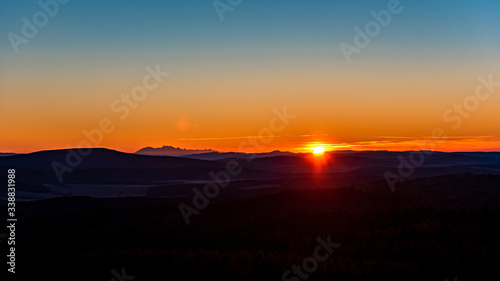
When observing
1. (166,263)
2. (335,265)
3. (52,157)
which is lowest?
(335,265)

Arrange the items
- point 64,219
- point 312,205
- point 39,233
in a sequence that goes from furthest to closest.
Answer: point 64,219 < point 39,233 < point 312,205

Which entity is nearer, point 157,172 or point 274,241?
point 274,241

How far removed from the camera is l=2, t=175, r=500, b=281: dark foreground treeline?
1184 centimetres

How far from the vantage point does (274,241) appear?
671 inches

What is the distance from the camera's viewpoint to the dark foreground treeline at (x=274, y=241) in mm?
11836

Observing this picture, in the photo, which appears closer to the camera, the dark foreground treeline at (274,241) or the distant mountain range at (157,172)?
the dark foreground treeline at (274,241)

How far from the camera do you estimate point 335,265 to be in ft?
38.8

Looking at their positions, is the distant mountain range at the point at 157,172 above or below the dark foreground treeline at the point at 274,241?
above

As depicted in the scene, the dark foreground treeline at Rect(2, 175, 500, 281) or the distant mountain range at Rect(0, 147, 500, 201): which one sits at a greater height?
the distant mountain range at Rect(0, 147, 500, 201)

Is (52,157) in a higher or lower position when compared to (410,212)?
higher

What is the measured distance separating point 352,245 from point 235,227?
6429mm

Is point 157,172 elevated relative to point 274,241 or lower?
elevated

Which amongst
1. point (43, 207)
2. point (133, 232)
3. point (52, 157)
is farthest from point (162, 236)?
point (52, 157)

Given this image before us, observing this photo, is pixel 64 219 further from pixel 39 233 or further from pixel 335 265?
pixel 335 265
